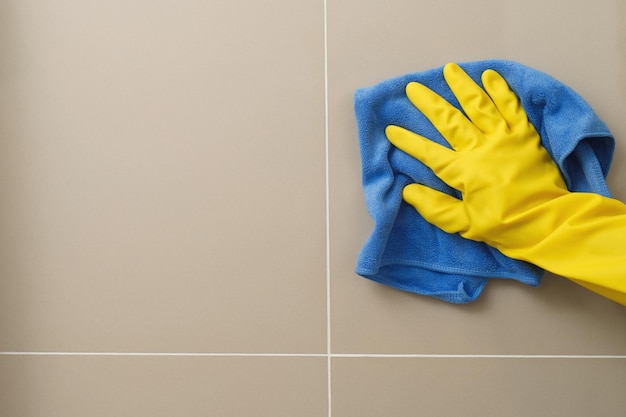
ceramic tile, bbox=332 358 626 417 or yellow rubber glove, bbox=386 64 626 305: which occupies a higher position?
yellow rubber glove, bbox=386 64 626 305

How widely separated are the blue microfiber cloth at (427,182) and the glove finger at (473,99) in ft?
0.05

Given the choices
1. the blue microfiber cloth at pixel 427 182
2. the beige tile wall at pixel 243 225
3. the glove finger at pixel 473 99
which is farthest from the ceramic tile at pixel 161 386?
the glove finger at pixel 473 99

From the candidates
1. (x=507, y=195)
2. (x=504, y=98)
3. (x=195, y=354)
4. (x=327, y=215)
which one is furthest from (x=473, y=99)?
(x=195, y=354)

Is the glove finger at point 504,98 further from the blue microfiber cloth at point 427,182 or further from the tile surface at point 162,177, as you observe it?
the tile surface at point 162,177

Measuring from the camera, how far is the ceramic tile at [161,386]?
0.95 metres

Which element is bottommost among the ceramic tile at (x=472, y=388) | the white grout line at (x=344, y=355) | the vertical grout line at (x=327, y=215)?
the ceramic tile at (x=472, y=388)

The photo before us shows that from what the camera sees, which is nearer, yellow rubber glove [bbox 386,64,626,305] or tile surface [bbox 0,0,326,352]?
yellow rubber glove [bbox 386,64,626,305]

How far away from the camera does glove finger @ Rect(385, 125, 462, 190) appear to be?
2.98ft

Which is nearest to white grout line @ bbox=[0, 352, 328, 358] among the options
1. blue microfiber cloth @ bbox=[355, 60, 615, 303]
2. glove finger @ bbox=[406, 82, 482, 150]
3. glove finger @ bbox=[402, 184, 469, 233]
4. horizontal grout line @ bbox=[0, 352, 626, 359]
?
horizontal grout line @ bbox=[0, 352, 626, 359]

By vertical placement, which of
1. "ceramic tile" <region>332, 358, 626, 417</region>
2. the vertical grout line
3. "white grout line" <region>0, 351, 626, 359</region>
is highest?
the vertical grout line

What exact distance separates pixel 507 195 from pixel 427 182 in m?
0.12

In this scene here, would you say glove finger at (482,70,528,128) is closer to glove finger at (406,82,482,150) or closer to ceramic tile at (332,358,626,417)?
glove finger at (406,82,482,150)

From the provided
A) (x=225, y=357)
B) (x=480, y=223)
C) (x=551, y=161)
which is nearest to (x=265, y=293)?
(x=225, y=357)

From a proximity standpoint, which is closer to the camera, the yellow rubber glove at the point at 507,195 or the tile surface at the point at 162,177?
the yellow rubber glove at the point at 507,195
